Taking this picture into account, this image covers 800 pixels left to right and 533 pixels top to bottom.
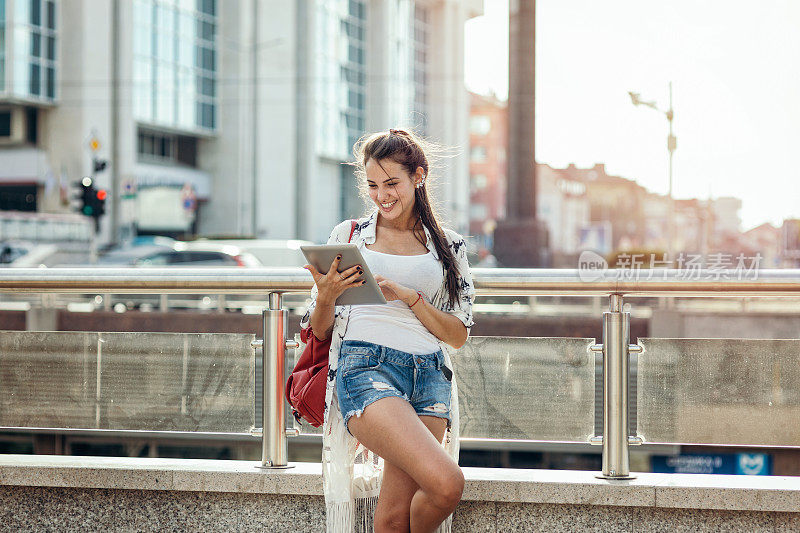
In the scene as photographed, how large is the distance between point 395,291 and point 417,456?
55 centimetres

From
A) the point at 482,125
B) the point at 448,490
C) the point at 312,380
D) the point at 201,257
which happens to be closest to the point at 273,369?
the point at 312,380

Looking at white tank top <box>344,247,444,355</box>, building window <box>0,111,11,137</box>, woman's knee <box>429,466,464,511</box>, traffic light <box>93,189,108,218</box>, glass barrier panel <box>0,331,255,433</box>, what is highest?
building window <box>0,111,11,137</box>

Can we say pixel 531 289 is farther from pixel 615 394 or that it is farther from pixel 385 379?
pixel 385 379

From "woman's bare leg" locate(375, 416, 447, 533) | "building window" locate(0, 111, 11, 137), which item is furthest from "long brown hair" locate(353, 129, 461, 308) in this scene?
"building window" locate(0, 111, 11, 137)

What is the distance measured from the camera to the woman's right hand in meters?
3.09

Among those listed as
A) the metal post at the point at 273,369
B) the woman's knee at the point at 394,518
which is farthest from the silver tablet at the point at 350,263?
the metal post at the point at 273,369

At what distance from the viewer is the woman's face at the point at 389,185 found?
334cm

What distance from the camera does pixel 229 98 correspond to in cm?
4750

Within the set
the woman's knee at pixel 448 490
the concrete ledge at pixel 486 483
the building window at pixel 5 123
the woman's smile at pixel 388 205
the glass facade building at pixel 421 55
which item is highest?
the glass facade building at pixel 421 55

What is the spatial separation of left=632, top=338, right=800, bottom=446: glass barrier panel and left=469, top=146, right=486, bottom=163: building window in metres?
94.6

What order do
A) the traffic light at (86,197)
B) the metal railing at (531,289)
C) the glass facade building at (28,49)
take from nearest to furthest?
the metal railing at (531,289), the traffic light at (86,197), the glass facade building at (28,49)

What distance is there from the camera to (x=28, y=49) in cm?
3700

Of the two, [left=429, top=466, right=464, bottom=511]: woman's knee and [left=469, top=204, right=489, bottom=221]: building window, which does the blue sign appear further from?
[left=469, top=204, right=489, bottom=221]: building window

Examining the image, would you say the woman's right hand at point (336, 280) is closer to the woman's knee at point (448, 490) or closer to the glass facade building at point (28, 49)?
the woman's knee at point (448, 490)
